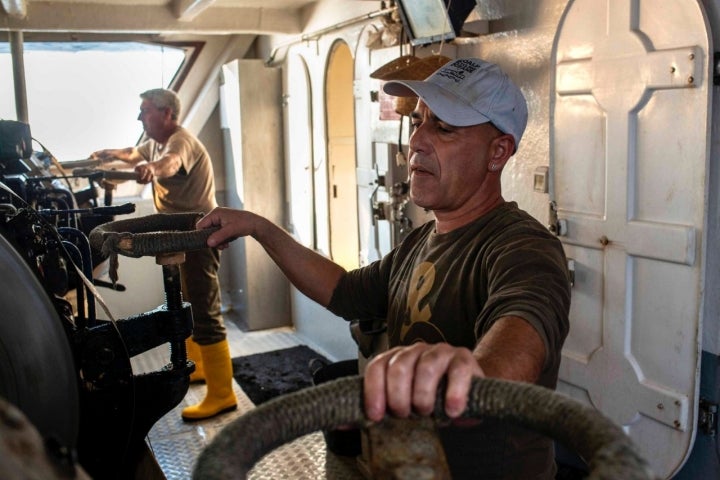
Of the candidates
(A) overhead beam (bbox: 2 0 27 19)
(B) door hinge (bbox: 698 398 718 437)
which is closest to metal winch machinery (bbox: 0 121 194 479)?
(B) door hinge (bbox: 698 398 718 437)

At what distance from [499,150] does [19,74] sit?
183 inches

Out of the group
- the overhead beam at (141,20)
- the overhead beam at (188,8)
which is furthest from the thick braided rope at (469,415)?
the overhead beam at (141,20)

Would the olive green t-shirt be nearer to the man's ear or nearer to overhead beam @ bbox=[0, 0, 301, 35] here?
the man's ear

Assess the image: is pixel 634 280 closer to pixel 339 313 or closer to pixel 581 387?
pixel 581 387

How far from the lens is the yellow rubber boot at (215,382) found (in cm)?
418

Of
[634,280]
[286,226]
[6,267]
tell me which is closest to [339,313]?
[6,267]

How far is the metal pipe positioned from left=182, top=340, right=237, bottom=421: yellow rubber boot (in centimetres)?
240

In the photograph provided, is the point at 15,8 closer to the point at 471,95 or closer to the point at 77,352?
the point at 77,352

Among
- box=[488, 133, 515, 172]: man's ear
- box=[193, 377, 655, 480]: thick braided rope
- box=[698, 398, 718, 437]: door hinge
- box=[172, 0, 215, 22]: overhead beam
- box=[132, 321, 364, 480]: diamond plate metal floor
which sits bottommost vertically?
box=[132, 321, 364, 480]: diamond plate metal floor

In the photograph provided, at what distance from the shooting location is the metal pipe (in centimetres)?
520

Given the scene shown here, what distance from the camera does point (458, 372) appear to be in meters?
0.71

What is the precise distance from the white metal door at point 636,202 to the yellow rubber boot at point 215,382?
2.12m

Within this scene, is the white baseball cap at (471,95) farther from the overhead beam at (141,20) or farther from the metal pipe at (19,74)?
the metal pipe at (19,74)

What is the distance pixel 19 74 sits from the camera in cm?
529
